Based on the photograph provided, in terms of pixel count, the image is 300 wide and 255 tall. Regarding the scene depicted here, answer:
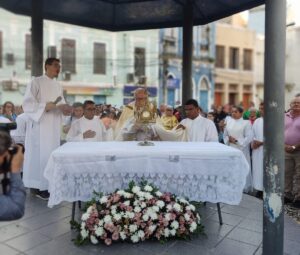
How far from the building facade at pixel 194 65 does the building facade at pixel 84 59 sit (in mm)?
615

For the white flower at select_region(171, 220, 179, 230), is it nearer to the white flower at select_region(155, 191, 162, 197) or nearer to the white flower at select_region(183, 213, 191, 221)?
the white flower at select_region(183, 213, 191, 221)

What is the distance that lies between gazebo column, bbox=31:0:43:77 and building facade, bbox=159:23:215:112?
Result: 18961 mm

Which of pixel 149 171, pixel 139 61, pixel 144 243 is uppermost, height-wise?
pixel 139 61

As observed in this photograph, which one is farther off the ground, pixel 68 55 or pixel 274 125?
pixel 68 55

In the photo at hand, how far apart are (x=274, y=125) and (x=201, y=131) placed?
2.06 metres

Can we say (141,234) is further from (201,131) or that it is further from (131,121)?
(201,131)

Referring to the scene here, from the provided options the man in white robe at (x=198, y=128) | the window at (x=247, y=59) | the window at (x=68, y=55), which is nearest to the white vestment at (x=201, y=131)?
the man in white robe at (x=198, y=128)

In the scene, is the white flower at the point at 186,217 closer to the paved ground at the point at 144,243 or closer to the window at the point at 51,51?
the paved ground at the point at 144,243

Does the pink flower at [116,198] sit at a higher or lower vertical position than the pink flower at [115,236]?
higher

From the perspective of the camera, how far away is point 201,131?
5.17 m

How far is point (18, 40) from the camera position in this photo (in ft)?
69.3

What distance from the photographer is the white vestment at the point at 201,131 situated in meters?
5.16

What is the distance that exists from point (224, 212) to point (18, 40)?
19268mm

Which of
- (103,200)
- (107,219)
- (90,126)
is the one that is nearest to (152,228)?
(107,219)
